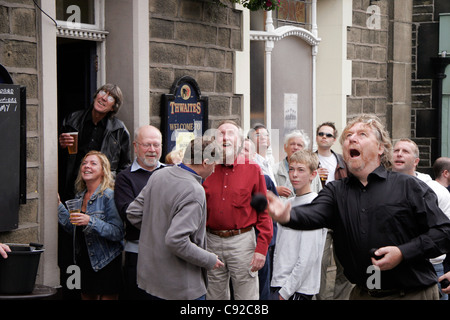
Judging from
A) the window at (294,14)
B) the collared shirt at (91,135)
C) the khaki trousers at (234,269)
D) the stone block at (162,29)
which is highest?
the window at (294,14)

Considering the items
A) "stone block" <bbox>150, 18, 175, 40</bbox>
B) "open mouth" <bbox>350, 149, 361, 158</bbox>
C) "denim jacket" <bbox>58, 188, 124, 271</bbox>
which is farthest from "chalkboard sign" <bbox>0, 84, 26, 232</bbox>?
"open mouth" <bbox>350, 149, 361, 158</bbox>

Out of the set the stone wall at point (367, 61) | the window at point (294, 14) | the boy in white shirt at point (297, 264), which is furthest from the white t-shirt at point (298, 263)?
the stone wall at point (367, 61)

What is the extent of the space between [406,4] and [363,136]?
25.0 feet

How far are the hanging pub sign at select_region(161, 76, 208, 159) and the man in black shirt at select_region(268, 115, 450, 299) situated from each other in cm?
320

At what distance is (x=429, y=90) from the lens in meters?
12.2

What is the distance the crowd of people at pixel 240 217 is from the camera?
4.37 meters

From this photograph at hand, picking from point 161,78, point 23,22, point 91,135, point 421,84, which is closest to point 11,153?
point 91,135

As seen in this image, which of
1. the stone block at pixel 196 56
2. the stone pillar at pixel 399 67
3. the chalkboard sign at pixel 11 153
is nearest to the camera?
the chalkboard sign at pixel 11 153

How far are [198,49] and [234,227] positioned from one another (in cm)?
283

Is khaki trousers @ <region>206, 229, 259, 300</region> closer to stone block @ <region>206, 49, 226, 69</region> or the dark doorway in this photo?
the dark doorway

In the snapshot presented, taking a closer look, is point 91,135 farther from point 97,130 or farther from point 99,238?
point 99,238

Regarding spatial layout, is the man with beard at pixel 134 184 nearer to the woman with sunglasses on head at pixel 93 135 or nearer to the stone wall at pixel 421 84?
the woman with sunglasses on head at pixel 93 135
